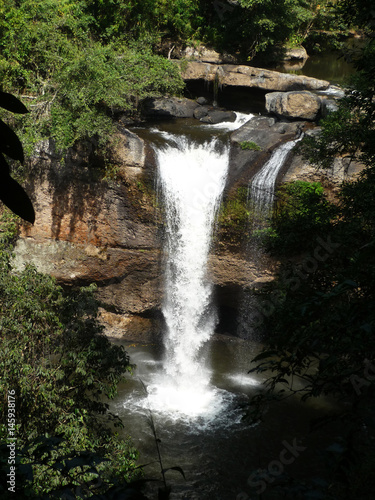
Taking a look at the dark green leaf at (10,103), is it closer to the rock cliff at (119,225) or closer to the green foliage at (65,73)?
the green foliage at (65,73)

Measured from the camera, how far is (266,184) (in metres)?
11.7

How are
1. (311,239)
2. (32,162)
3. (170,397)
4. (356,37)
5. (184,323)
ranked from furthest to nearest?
(356,37), (184,323), (32,162), (170,397), (311,239)

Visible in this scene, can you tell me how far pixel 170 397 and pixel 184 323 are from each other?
244cm

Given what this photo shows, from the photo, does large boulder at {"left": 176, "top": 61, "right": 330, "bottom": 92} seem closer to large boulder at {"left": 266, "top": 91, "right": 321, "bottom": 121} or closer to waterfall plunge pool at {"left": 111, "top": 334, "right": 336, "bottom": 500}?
large boulder at {"left": 266, "top": 91, "right": 321, "bottom": 121}

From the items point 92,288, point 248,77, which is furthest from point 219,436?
point 248,77

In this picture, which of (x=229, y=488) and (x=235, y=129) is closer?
(x=229, y=488)

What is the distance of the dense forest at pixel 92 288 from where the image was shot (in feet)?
8.75

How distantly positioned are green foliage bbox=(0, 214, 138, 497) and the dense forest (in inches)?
0.8

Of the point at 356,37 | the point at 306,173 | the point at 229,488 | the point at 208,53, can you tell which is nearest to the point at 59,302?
the point at 229,488

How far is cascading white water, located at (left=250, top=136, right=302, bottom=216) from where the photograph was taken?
11.7 metres

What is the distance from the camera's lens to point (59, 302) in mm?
7176

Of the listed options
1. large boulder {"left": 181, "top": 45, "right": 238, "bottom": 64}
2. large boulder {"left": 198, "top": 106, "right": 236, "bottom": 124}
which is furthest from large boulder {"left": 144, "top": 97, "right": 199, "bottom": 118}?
large boulder {"left": 181, "top": 45, "right": 238, "bottom": 64}

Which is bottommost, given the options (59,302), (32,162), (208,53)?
(59,302)

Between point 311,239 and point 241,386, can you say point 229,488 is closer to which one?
point 241,386
